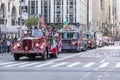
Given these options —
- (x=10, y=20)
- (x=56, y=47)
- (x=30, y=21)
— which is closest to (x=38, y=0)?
(x=30, y=21)

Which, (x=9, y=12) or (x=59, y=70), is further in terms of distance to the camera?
(x=9, y=12)

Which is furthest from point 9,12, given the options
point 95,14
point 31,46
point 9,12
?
point 95,14

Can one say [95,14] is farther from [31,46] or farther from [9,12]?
[31,46]

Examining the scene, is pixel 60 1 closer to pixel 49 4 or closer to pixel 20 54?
pixel 49 4

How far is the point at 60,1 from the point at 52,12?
4.00 metres

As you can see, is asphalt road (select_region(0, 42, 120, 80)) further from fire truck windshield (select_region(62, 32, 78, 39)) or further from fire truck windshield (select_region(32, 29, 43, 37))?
fire truck windshield (select_region(62, 32, 78, 39))

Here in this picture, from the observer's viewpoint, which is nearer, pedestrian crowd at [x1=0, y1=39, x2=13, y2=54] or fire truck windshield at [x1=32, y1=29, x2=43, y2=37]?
fire truck windshield at [x1=32, y1=29, x2=43, y2=37]

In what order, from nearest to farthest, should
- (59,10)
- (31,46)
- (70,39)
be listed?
(31,46) → (70,39) → (59,10)

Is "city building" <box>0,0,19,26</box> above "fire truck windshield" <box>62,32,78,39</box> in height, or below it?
above

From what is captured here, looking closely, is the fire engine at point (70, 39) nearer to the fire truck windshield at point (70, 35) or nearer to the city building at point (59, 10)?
the fire truck windshield at point (70, 35)

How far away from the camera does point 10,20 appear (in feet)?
280

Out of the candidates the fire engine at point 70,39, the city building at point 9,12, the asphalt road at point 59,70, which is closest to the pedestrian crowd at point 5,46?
the fire engine at point 70,39

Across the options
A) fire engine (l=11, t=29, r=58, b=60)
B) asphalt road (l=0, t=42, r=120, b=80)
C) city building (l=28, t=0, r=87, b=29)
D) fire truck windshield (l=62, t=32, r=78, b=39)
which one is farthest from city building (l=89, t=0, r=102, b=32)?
asphalt road (l=0, t=42, r=120, b=80)

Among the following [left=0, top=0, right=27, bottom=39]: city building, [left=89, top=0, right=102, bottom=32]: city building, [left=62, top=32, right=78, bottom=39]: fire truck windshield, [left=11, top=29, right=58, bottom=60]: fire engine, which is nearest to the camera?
[left=11, top=29, right=58, bottom=60]: fire engine
